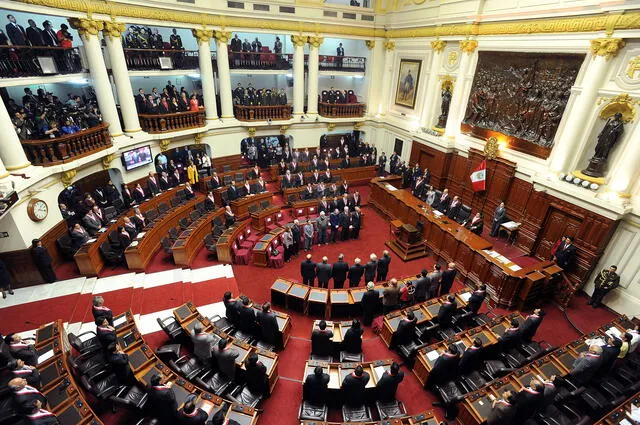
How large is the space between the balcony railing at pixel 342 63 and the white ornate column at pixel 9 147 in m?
16.9

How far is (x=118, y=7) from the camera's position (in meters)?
13.0

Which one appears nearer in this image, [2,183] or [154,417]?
[154,417]

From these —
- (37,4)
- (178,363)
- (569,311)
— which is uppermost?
(37,4)

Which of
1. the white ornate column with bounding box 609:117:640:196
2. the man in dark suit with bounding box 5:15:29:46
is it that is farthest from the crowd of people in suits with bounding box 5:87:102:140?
the white ornate column with bounding box 609:117:640:196

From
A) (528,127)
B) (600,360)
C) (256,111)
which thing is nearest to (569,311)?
(600,360)

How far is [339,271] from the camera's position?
10.6 metres

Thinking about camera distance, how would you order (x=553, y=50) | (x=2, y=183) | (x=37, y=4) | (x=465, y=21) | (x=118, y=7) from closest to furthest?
(x=2, y=183) → (x=37, y=4) → (x=553, y=50) → (x=118, y=7) → (x=465, y=21)

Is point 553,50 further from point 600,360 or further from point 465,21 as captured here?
point 600,360

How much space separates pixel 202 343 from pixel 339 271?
4.90 meters

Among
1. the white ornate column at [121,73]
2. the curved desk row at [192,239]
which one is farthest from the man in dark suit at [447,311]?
the white ornate column at [121,73]

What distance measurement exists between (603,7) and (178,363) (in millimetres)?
16113

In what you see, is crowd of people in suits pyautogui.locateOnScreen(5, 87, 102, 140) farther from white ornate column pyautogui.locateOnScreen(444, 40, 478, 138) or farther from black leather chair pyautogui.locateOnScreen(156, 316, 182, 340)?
white ornate column pyautogui.locateOnScreen(444, 40, 478, 138)

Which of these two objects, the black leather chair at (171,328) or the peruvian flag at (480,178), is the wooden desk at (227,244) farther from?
the peruvian flag at (480,178)

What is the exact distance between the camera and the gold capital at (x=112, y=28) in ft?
42.0
